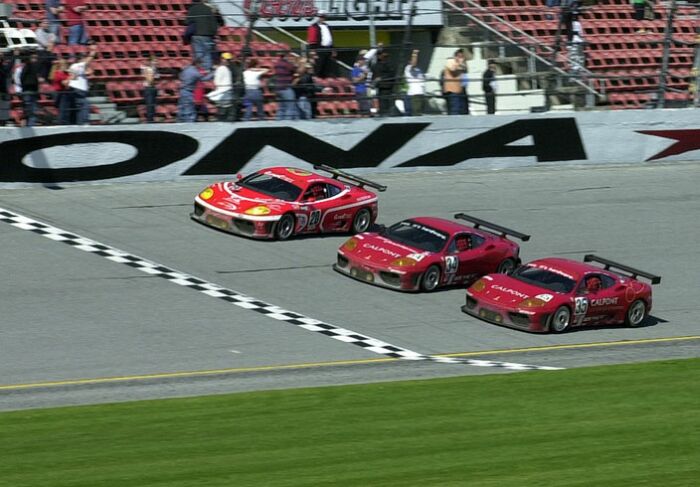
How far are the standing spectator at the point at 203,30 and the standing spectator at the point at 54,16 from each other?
2.39 meters

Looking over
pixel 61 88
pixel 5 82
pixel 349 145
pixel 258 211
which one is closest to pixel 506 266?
pixel 258 211

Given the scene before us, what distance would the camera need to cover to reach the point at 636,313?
1988 cm

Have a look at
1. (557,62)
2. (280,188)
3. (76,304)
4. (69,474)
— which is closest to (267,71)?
(280,188)

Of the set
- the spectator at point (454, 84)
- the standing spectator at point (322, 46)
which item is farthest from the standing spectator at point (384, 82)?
the spectator at point (454, 84)

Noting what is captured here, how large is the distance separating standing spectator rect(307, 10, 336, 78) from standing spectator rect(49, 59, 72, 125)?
4919mm

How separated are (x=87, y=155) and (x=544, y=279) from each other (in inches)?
352

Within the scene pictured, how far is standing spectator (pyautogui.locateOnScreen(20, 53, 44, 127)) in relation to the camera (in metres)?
23.7

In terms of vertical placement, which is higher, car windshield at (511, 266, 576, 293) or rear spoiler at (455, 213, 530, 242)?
rear spoiler at (455, 213, 530, 242)

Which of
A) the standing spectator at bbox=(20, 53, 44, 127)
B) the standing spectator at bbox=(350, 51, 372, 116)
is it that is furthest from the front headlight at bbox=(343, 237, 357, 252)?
the standing spectator at bbox=(20, 53, 44, 127)

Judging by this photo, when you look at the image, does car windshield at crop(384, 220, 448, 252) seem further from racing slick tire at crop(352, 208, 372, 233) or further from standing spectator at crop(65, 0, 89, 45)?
standing spectator at crop(65, 0, 89, 45)

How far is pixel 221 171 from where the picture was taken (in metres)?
25.4

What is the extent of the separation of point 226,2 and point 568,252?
29.6 ft

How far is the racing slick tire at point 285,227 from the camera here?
22.5 metres

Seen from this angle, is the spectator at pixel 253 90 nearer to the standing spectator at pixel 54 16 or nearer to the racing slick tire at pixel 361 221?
the standing spectator at pixel 54 16
